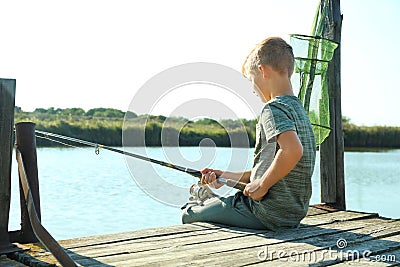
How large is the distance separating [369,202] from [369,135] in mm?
4499

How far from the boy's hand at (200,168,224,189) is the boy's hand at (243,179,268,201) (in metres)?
0.16

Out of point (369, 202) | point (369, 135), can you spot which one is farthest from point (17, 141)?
point (369, 135)

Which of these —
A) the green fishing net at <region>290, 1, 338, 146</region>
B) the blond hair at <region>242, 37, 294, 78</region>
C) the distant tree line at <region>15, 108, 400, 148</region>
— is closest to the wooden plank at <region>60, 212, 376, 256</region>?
the blond hair at <region>242, 37, 294, 78</region>

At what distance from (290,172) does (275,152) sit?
164mm

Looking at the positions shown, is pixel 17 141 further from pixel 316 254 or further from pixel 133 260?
pixel 316 254

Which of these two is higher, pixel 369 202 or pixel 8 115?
pixel 8 115

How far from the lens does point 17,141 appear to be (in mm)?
3133

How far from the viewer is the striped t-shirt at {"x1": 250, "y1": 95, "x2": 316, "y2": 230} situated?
324 centimetres

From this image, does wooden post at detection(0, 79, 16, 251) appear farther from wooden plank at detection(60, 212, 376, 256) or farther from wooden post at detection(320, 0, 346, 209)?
wooden post at detection(320, 0, 346, 209)

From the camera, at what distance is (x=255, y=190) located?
3.31 metres

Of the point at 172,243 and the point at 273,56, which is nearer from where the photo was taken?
the point at 172,243

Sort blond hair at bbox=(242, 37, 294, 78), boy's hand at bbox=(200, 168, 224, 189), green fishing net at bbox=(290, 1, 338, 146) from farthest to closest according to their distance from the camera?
green fishing net at bbox=(290, 1, 338, 146) → boy's hand at bbox=(200, 168, 224, 189) → blond hair at bbox=(242, 37, 294, 78)
